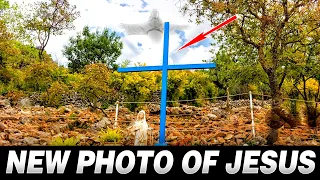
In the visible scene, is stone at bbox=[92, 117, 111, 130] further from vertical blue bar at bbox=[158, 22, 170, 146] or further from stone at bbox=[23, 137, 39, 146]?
vertical blue bar at bbox=[158, 22, 170, 146]

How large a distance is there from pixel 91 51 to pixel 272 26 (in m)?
18.8

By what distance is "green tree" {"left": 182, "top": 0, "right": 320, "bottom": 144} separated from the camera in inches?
362

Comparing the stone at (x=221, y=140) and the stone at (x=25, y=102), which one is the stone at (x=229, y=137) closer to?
the stone at (x=221, y=140)

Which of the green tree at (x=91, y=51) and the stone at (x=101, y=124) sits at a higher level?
the green tree at (x=91, y=51)

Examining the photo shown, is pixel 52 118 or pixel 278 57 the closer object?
pixel 278 57

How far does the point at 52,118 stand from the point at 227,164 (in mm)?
9629

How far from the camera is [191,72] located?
23.0 m

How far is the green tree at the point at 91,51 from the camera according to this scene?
26.8 m

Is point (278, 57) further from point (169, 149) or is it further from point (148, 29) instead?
point (169, 149)

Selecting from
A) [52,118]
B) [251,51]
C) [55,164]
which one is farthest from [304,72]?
[55,164]

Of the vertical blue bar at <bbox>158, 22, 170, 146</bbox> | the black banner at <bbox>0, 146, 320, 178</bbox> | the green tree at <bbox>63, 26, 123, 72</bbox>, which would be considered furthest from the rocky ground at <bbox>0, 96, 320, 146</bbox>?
the green tree at <bbox>63, 26, 123, 72</bbox>

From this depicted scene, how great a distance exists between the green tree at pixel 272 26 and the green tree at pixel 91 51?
16977 mm

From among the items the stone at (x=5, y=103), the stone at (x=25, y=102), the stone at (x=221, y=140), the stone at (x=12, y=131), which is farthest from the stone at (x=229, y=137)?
the stone at (x=25, y=102)

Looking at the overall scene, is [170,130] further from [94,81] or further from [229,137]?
[94,81]
